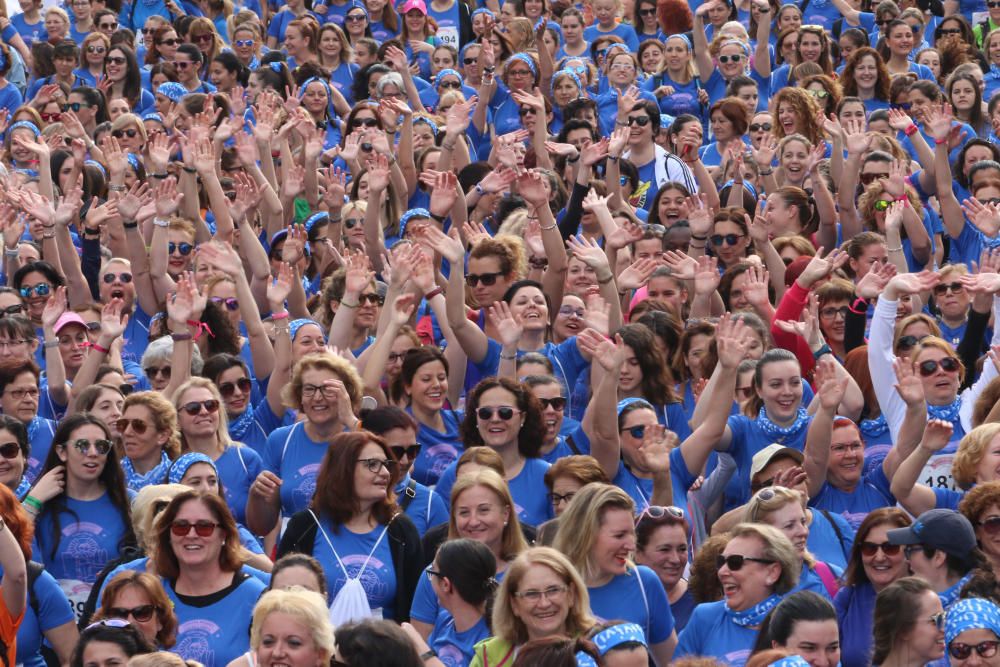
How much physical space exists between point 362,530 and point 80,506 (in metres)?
1.21

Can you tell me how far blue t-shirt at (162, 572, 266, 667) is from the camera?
6551 millimetres

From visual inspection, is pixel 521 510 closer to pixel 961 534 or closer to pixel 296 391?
pixel 296 391

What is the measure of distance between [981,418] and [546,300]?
8.04ft

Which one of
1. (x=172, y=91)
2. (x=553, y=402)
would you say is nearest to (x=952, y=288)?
(x=553, y=402)

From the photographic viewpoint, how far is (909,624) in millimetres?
6188

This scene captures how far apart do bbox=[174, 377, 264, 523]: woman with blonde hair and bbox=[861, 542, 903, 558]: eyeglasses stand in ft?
8.69

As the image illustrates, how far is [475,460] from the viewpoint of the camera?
7.46 m

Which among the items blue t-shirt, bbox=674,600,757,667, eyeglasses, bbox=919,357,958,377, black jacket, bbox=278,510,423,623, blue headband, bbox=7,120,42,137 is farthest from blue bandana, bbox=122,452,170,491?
blue headband, bbox=7,120,42,137

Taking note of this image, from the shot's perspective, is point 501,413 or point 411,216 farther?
point 411,216

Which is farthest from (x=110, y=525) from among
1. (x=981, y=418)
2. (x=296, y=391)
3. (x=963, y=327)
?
(x=963, y=327)

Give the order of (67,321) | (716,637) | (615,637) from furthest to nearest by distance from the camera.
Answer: (67,321) < (716,637) < (615,637)

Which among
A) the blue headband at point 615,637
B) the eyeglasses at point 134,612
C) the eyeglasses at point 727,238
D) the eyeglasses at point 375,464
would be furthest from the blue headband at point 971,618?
the eyeglasses at point 727,238

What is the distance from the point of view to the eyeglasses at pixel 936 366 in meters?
8.35

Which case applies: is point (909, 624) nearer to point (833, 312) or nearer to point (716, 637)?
point (716, 637)
